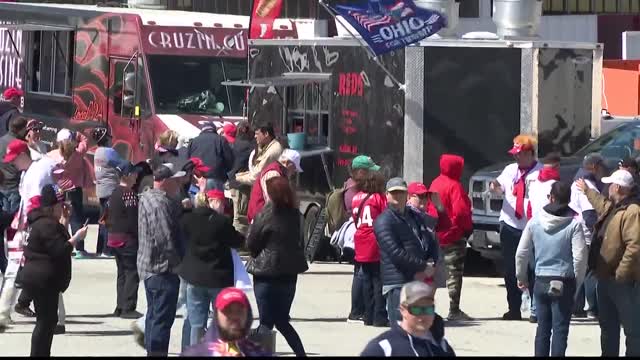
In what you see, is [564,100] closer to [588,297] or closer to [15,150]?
[588,297]

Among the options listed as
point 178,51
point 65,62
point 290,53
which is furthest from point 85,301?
point 65,62

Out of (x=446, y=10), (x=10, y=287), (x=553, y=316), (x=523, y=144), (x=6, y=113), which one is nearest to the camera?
(x=553, y=316)

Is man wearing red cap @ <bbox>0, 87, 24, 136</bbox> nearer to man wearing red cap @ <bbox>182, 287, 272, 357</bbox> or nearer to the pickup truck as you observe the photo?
the pickup truck

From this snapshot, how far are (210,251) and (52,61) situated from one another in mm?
13563

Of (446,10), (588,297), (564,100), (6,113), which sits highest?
(446,10)

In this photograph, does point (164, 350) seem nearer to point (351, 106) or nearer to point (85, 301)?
point (85, 301)

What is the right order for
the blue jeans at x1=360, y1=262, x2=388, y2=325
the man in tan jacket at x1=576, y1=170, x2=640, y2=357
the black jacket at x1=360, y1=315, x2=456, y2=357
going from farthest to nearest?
the blue jeans at x1=360, y1=262, x2=388, y2=325 < the man in tan jacket at x1=576, y1=170, x2=640, y2=357 < the black jacket at x1=360, y1=315, x2=456, y2=357

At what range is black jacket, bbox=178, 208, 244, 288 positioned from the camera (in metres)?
11.4

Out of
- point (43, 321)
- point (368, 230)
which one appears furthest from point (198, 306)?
point (368, 230)

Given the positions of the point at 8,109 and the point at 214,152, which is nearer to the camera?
the point at 214,152

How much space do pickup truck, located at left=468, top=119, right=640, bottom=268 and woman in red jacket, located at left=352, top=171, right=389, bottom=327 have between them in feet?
9.08

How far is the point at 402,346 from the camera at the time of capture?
7.70 m

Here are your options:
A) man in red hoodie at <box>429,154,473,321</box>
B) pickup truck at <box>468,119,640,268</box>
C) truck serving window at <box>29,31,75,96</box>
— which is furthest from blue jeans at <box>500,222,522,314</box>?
truck serving window at <box>29,31,75,96</box>

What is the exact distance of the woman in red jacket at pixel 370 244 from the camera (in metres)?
13.8
